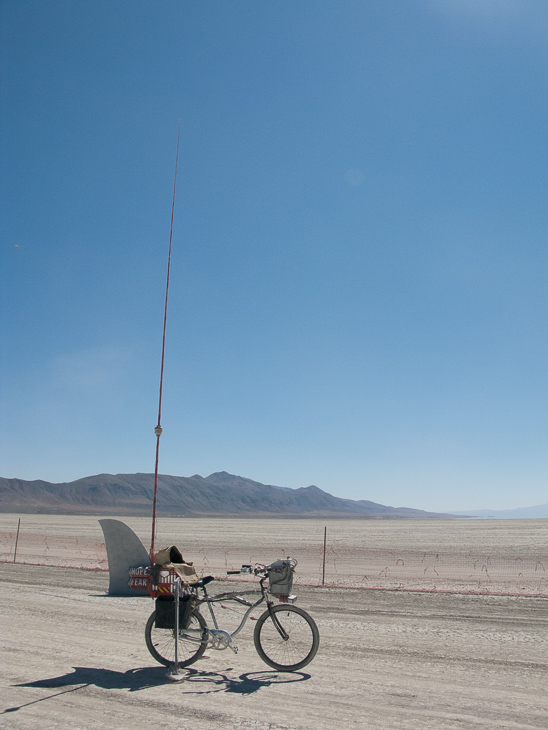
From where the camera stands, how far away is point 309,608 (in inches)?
422

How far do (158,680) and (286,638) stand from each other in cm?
152

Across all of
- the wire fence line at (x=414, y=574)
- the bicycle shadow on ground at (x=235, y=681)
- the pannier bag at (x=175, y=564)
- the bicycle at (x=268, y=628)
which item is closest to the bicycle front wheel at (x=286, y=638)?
the bicycle at (x=268, y=628)

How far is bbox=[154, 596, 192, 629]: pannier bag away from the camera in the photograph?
21.0 feet

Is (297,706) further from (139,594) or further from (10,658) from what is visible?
(139,594)

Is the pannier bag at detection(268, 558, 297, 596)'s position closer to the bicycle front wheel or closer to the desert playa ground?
the bicycle front wheel

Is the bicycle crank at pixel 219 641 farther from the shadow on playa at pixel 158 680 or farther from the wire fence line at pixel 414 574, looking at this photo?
the wire fence line at pixel 414 574

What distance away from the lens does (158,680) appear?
20.4 ft

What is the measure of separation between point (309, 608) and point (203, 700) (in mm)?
5474

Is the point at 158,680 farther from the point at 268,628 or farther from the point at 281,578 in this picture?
the point at 281,578

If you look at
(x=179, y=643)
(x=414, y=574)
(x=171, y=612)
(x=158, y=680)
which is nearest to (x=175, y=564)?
(x=171, y=612)

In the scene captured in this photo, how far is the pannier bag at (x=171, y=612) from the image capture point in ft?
21.0

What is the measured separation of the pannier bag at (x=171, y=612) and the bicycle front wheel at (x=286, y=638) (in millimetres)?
828

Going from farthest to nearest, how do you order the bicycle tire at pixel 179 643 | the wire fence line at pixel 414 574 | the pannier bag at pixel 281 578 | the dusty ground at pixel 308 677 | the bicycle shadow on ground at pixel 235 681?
the wire fence line at pixel 414 574 → the bicycle tire at pixel 179 643 → the pannier bag at pixel 281 578 → the bicycle shadow on ground at pixel 235 681 → the dusty ground at pixel 308 677

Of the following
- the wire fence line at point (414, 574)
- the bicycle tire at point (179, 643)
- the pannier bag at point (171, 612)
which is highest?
the pannier bag at point (171, 612)
